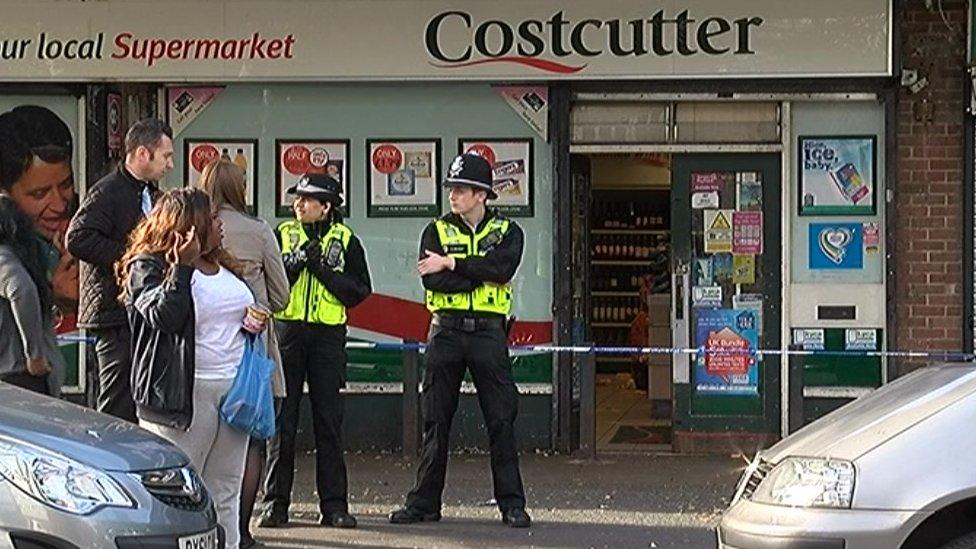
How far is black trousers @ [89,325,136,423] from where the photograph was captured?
7.11 m

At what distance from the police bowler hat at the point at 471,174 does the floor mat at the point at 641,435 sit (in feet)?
12.7

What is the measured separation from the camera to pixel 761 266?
34.7 feet

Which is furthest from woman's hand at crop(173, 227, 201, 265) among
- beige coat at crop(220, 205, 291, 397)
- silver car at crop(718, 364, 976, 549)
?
silver car at crop(718, 364, 976, 549)

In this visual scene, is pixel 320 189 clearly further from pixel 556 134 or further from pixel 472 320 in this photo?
pixel 556 134

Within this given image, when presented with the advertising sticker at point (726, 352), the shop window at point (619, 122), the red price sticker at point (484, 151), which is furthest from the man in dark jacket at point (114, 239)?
the advertising sticker at point (726, 352)

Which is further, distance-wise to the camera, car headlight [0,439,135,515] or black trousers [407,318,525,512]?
black trousers [407,318,525,512]

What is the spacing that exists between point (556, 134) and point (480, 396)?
3.03 meters

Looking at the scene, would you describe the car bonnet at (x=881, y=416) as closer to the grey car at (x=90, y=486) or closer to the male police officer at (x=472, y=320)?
the grey car at (x=90, y=486)

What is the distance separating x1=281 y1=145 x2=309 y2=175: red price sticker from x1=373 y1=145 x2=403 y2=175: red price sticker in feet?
1.73

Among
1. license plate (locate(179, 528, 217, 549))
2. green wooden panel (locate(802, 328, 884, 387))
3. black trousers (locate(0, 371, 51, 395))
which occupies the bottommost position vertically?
license plate (locate(179, 528, 217, 549))

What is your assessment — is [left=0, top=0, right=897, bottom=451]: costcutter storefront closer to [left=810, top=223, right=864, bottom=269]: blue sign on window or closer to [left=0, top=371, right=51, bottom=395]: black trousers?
[left=810, top=223, right=864, bottom=269]: blue sign on window

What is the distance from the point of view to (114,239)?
7094 mm

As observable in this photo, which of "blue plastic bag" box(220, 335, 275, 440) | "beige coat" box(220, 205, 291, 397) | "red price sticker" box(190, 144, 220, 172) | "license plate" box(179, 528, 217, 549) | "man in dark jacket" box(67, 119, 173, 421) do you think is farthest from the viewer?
"red price sticker" box(190, 144, 220, 172)

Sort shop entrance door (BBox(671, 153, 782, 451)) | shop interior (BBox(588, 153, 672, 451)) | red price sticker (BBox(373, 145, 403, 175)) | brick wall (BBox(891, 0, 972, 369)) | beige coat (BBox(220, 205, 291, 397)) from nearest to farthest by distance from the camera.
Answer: beige coat (BBox(220, 205, 291, 397)) < brick wall (BBox(891, 0, 972, 369)) < shop entrance door (BBox(671, 153, 782, 451)) < red price sticker (BBox(373, 145, 403, 175)) < shop interior (BBox(588, 153, 672, 451))
